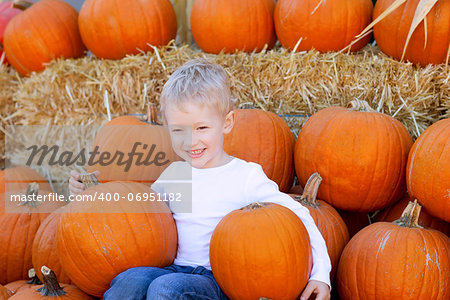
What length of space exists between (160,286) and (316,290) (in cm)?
52

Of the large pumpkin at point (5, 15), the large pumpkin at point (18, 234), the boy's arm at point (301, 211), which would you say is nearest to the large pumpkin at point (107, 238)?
the boy's arm at point (301, 211)

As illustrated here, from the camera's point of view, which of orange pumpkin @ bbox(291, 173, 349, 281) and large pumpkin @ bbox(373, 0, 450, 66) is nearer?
orange pumpkin @ bbox(291, 173, 349, 281)

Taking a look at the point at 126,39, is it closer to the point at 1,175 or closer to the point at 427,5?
the point at 1,175

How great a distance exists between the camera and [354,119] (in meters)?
2.15

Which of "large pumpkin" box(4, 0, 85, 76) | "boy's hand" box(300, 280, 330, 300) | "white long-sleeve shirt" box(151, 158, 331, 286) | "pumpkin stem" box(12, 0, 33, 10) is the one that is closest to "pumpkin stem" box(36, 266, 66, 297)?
"white long-sleeve shirt" box(151, 158, 331, 286)

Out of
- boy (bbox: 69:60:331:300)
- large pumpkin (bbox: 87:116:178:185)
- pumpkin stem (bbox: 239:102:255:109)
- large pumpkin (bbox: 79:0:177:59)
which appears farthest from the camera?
large pumpkin (bbox: 79:0:177:59)

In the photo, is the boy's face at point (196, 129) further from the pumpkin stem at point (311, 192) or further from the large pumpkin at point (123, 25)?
the large pumpkin at point (123, 25)

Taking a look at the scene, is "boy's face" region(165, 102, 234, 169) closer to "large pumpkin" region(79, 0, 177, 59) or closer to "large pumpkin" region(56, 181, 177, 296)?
"large pumpkin" region(56, 181, 177, 296)

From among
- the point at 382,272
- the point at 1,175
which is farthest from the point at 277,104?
the point at 1,175

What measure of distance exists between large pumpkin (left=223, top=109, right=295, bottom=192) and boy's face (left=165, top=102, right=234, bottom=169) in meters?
0.41

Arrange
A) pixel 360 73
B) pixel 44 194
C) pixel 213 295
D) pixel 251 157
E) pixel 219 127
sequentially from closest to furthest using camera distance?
pixel 213 295 → pixel 219 127 → pixel 251 157 → pixel 44 194 → pixel 360 73

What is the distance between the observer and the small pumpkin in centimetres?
240

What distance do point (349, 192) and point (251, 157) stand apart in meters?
0.48

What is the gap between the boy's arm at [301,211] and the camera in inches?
64.9
